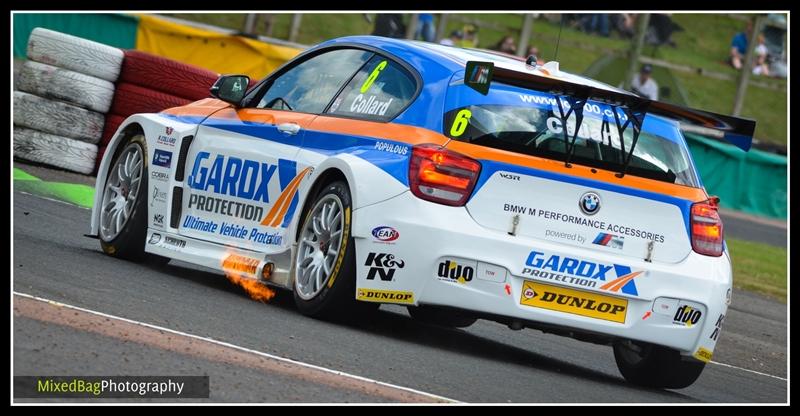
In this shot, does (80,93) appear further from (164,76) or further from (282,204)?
(282,204)

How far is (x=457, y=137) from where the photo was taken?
297 inches

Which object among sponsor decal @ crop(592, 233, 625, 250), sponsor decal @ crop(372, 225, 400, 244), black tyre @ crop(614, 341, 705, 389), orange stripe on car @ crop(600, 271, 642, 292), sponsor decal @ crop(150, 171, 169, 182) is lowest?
black tyre @ crop(614, 341, 705, 389)

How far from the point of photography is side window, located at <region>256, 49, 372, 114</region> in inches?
340

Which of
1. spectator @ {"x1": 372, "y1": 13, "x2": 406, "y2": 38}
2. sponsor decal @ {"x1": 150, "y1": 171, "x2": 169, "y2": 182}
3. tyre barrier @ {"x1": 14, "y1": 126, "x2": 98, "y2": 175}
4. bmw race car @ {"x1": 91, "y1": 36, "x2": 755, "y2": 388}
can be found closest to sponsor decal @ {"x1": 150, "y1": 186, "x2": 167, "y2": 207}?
sponsor decal @ {"x1": 150, "y1": 171, "x2": 169, "y2": 182}

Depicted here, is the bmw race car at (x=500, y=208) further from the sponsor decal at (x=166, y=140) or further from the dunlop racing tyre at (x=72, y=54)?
the dunlop racing tyre at (x=72, y=54)

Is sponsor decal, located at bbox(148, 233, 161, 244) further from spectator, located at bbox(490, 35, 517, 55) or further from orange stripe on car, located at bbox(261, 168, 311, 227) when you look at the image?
spectator, located at bbox(490, 35, 517, 55)

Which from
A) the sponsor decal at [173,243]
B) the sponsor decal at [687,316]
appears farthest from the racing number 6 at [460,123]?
the sponsor decal at [173,243]

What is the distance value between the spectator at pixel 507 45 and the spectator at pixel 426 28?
4.43ft

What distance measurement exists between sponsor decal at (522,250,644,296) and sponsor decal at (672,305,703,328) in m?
0.25

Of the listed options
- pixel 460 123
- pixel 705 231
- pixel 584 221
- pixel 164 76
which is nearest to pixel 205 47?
pixel 164 76

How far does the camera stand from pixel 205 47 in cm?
2647

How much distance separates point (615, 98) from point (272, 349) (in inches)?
86.8
